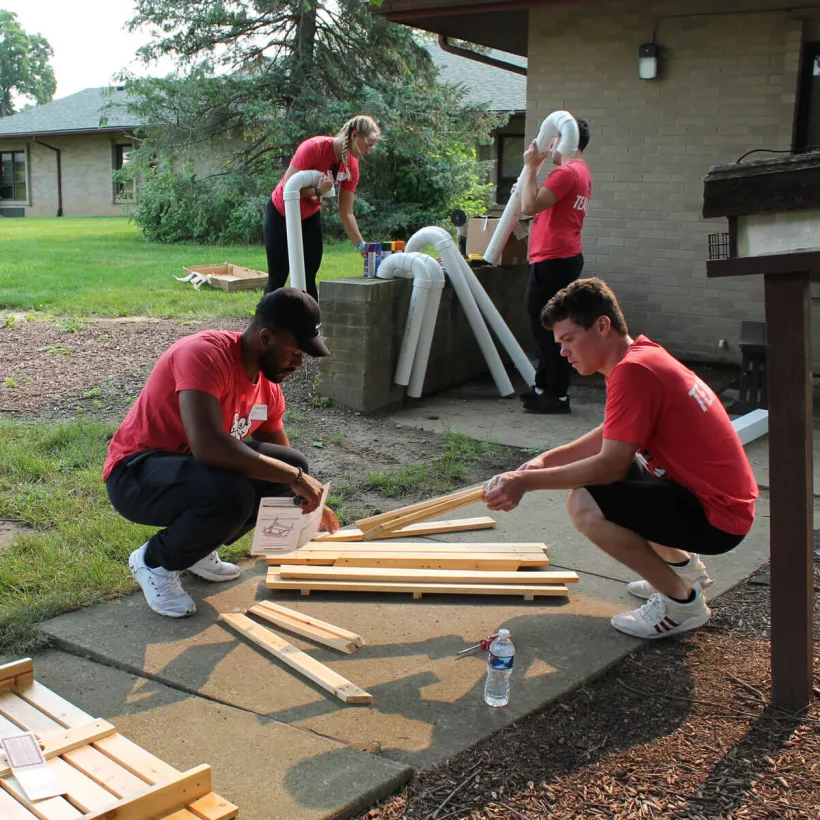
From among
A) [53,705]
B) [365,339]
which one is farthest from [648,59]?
[53,705]

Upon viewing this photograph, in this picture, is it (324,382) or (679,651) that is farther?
(324,382)

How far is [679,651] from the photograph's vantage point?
3.64m

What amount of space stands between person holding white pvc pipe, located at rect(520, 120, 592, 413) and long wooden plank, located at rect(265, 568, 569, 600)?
11.4 ft

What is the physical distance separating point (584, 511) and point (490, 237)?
237 inches

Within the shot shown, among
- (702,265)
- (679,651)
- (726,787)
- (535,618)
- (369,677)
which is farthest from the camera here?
(702,265)

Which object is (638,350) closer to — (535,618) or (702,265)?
(535,618)

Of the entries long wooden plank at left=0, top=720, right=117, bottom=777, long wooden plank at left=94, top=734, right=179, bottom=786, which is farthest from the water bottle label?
long wooden plank at left=0, top=720, right=117, bottom=777

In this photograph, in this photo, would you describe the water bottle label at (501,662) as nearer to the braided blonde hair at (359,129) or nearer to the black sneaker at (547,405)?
the black sneaker at (547,405)

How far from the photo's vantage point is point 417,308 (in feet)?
24.2

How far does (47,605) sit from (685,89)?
25.2 feet

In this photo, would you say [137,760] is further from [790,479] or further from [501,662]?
[790,479]

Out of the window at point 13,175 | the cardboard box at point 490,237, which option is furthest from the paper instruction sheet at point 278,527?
the window at point 13,175

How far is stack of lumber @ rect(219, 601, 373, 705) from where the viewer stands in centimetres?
326

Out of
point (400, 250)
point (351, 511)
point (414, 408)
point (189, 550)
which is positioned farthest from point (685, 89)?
point (189, 550)
